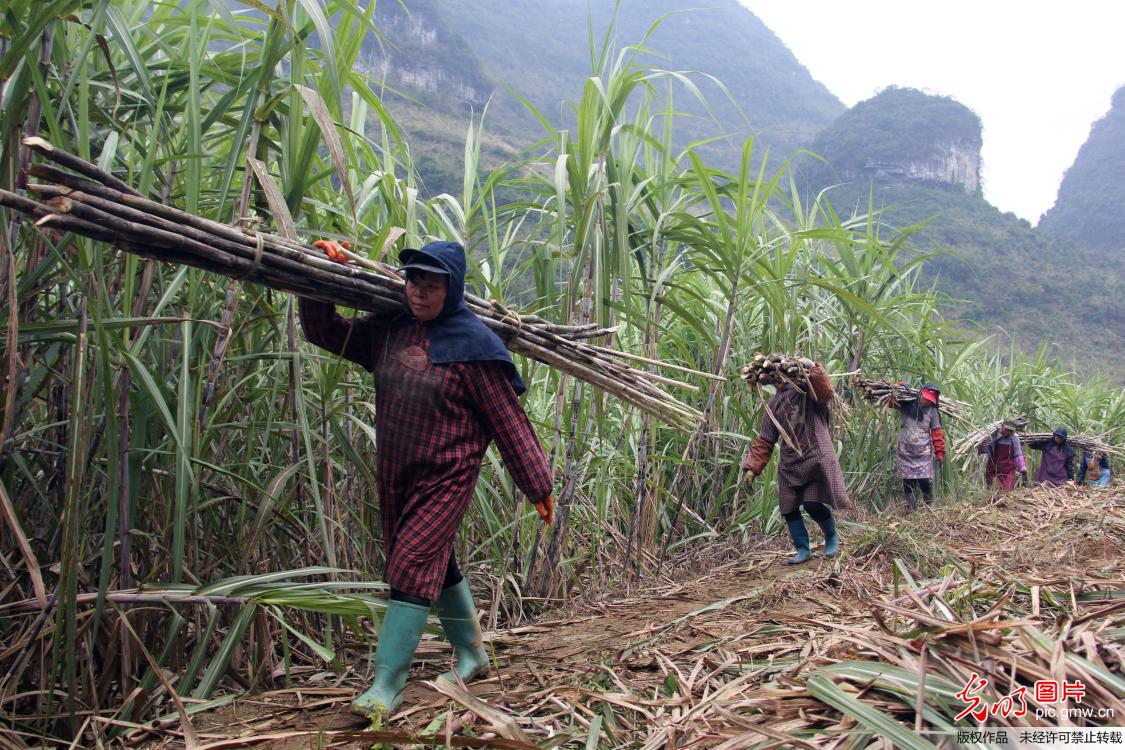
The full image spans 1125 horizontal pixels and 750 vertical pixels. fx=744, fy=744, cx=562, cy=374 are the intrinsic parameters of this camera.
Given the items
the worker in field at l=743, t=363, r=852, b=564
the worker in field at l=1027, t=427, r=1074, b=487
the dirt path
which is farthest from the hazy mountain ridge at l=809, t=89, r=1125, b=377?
the dirt path

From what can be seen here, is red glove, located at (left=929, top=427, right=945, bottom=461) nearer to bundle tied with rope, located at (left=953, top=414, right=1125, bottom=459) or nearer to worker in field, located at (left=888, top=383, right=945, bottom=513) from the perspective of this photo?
worker in field, located at (left=888, top=383, right=945, bottom=513)

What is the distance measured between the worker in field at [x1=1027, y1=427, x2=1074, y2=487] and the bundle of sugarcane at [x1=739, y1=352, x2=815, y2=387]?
16.8 ft

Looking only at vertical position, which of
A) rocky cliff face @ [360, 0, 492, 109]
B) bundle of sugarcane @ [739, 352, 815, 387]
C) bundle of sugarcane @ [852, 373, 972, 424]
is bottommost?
bundle of sugarcane @ [852, 373, 972, 424]

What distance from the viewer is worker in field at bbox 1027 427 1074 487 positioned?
7477 millimetres

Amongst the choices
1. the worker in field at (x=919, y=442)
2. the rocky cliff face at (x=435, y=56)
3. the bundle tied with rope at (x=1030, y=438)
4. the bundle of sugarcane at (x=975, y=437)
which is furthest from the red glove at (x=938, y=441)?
the rocky cliff face at (x=435, y=56)

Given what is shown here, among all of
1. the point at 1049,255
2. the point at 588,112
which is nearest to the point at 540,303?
the point at 588,112

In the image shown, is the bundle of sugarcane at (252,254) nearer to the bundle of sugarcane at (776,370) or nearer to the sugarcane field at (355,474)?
the sugarcane field at (355,474)

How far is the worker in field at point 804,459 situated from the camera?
394 cm

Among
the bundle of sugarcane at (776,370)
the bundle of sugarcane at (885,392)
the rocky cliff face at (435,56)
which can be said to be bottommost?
the bundle of sugarcane at (885,392)

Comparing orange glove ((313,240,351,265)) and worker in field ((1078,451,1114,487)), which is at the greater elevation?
orange glove ((313,240,351,265))

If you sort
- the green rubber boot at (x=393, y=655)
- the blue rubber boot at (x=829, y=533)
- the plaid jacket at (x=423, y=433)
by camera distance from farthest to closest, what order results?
the blue rubber boot at (x=829, y=533), the plaid jacket at (x=423, y=433), the green rubber boot at (x=393, y=655)

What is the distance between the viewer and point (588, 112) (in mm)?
2816

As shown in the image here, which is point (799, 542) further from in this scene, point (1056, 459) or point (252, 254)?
point (1056, 459)

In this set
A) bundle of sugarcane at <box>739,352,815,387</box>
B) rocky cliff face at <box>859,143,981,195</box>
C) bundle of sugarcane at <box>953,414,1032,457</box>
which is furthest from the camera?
rocky cliff face at <box>859,143,981,195</box>
